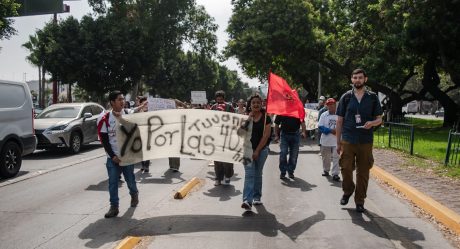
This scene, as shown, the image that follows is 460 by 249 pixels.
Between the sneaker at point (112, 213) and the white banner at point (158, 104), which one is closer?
the sneaker at point (112, 213)

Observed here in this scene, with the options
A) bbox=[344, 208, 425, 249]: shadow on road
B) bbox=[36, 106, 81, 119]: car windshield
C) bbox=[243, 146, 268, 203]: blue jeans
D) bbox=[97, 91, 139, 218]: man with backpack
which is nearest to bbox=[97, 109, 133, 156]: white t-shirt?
bbox=[97, 91, 139, 218]: man with backpack

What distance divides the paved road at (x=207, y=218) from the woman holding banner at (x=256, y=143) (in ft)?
1.20

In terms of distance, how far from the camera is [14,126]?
33.8 ft

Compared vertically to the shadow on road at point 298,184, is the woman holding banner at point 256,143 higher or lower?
higher

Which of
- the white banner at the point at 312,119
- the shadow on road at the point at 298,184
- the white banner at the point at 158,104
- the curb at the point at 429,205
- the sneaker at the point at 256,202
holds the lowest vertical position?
the shadow on road at the point at 298,184

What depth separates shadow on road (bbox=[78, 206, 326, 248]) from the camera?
5755 millimetres

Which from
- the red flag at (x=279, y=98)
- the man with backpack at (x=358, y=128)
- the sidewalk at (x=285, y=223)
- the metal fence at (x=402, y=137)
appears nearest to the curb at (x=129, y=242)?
the sidewalk at (x=285, y=223)

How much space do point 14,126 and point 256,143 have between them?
6048 millimetres

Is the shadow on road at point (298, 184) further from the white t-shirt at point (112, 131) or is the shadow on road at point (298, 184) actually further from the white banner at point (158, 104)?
the white t-shirt at point (112, 131)

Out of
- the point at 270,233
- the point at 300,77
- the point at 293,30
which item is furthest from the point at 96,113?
the point at 300,77

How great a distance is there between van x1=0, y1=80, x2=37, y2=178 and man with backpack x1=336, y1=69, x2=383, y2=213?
7.01m

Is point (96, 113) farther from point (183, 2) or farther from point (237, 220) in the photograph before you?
point (183, 2)

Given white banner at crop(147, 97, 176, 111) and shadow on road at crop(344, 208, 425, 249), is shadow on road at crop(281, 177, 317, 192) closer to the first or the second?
shadow on road at crop(344, 208, 425, 249)

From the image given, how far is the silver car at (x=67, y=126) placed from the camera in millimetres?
13938
